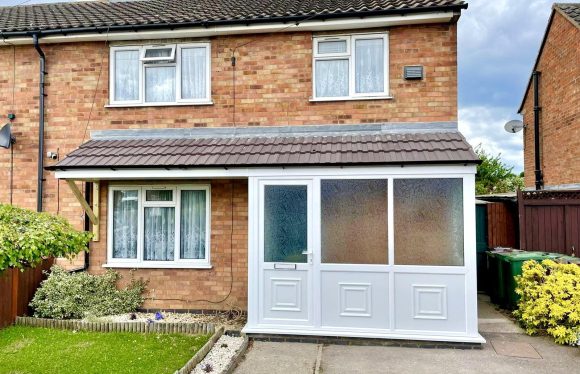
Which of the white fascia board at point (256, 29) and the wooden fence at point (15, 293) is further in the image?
the white fascia board at point (256, 29)

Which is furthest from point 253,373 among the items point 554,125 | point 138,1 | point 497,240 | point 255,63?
point 554,125

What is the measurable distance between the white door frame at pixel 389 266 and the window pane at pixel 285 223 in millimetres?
151

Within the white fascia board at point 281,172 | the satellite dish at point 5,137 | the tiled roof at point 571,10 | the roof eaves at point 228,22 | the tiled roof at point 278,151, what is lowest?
the white fascia board at point 281,172

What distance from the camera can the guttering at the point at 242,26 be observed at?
7027 millimetres

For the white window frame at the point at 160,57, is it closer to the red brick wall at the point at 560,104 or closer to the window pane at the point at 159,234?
the window pane at the point at 159,234

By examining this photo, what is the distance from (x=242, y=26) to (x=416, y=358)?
6.13 m

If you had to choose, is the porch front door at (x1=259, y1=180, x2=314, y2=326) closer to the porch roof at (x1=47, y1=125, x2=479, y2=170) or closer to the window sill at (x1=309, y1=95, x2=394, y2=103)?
the porch roof at (x1=47, y1=125, x2=479, y2=170)

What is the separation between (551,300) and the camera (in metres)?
5.92

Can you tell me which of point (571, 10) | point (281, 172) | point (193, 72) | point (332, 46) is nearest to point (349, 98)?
point (332, 46)

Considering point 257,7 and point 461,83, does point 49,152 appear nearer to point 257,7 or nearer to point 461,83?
point 257,7

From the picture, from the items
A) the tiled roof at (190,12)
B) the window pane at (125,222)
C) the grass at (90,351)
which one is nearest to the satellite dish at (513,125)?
the tiled roof at (190,12)

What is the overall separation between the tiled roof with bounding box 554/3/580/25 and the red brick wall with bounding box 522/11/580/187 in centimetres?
14

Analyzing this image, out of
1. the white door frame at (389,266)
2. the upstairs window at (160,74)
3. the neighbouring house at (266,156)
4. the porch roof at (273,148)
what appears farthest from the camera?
the upstairs window at (160,74)

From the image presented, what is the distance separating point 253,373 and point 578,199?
6.95m
